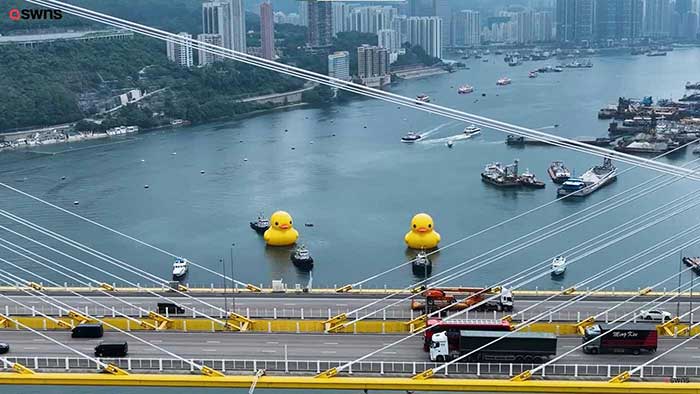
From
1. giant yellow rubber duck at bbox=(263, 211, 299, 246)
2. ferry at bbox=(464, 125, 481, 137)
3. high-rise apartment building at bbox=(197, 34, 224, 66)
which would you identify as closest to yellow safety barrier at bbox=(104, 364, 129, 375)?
giant yellow rubber duck at bbox=(263, 211, 299, 246)

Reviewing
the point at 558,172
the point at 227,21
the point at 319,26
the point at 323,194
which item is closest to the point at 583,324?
the point at 323,194

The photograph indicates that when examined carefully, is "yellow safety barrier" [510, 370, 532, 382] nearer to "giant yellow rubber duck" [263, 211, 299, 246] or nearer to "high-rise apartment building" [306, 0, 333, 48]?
"giant yellow rubber duck" [263, 211, 299, 246]

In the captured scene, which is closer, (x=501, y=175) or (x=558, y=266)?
(x=558, y=266)

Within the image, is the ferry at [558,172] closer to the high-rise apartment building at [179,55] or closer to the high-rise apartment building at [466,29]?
the high-rise apartment building at [179,55]

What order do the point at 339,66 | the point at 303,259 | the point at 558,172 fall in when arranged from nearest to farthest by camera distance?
the point at 303,259, the point at 558,172, the point at 339,66

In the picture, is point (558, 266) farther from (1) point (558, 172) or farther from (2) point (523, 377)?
(1) point (558, 172)

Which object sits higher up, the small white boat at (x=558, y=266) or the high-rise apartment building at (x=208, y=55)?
the high-rise apartment building at (x=208, y=55)

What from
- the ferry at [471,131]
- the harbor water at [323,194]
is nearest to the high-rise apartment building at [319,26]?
the harbor water at [323,194]
